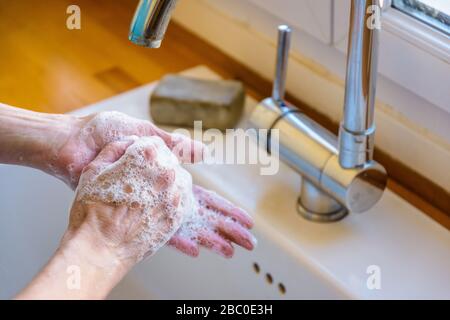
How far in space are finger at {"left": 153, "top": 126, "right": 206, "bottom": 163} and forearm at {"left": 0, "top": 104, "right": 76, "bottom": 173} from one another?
98 mm

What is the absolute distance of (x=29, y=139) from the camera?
65 centimetres

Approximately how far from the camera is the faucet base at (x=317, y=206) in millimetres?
702

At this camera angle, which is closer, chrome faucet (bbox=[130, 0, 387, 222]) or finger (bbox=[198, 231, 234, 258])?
chrome faucet (bbox=[130, 0, 387, 222])

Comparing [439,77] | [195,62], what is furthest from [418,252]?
[195,62]

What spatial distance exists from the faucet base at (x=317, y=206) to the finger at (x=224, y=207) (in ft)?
0.27

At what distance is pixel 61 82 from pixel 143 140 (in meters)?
0.36

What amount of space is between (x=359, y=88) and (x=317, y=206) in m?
0.17

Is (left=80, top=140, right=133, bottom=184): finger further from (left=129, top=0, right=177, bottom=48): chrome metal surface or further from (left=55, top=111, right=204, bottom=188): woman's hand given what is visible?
(left=129, top=0, right=177, bottom=48): chrome metal surface

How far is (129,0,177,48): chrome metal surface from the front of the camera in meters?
0.48

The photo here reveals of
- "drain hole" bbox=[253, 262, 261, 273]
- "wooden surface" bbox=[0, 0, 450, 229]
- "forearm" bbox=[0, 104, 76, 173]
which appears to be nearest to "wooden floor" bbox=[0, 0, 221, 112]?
"wooden surface" bbox=[0, 0, 450, 229]

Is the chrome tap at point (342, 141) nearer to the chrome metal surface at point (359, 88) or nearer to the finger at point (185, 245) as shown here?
the chrome metal surface at point (359, 88)

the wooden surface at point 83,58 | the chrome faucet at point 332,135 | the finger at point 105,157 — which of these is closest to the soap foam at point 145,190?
the finger at point 105,157

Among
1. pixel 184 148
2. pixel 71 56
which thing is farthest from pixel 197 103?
pixel 71 56

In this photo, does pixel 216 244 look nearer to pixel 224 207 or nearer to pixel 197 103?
pixel 224 207
